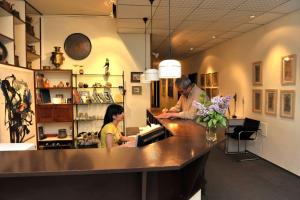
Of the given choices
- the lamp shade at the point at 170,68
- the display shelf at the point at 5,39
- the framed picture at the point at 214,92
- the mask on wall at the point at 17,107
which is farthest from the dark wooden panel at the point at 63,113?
the framed picture at the point at 214,92

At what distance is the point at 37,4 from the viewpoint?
4.96 m

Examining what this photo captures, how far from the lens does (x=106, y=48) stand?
580cm

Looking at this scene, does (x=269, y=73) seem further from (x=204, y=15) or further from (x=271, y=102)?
(x=204, y=15)

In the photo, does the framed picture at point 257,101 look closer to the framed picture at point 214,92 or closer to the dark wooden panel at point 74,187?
the framed picture at point 214,92

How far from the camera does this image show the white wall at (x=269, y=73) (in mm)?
4191

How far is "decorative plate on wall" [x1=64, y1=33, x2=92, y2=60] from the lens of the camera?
568 centimetres

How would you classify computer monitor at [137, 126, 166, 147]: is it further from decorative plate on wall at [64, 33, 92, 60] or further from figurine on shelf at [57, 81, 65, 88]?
decorative plate on wall at [64, 33, 92, 60]

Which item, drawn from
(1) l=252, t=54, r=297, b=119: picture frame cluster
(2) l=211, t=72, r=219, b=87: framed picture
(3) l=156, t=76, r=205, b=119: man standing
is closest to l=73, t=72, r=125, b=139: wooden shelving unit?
(3) l=156, t=76, r=205, b=119: man standing

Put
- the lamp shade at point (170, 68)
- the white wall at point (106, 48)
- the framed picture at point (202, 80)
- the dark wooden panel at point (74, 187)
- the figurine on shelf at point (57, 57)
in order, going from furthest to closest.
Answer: the framed picture at point (202, 80)
the white wall at point (106, 48)
the figurine on shelf at point (57, 57)
the lamp shade at point (170, 68)
the dark wooden panel at point (74, 187)

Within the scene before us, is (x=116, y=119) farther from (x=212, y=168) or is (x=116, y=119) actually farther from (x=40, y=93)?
(x=40, y=93)

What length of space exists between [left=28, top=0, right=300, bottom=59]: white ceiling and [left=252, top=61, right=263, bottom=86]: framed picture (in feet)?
2.74

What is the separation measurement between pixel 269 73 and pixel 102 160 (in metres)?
4.38

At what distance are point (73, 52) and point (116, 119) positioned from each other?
11.0 feet

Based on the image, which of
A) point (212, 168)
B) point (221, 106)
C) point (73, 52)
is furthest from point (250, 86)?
point (73, 52)
